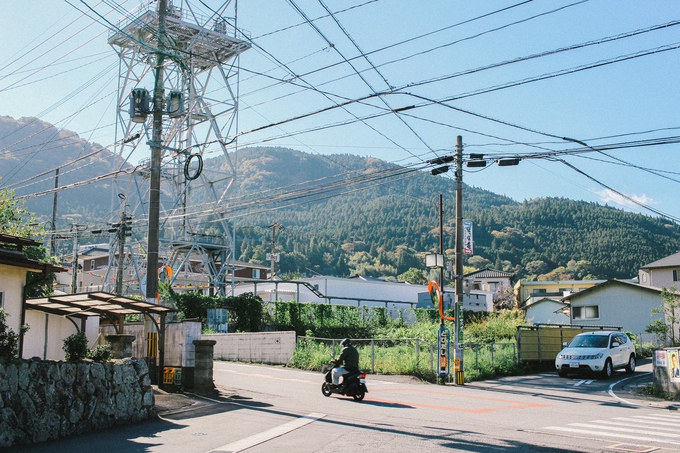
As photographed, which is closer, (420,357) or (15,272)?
(15,272)

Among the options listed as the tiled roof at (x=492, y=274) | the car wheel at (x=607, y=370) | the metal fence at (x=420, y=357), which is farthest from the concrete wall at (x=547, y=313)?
the car wheel at (x=607, y=370)

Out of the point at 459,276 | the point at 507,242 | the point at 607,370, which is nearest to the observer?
the point at 459,276

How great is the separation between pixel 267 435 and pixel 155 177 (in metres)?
8.86

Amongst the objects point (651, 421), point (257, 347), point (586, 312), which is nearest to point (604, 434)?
point (651, 421)

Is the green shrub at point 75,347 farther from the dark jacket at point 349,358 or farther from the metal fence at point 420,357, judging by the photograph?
the metal fence at point 420,357

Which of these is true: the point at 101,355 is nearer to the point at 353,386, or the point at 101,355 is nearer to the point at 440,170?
the point at 353,386

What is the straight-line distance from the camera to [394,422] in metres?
11.5

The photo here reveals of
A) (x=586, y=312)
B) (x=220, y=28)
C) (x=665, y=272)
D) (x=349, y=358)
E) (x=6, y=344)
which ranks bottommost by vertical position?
(x=349, y=358)

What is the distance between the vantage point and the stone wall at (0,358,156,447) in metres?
9.40

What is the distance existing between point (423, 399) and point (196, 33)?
32.5 meters

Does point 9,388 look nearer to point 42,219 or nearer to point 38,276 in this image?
point 38,276

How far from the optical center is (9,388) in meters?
9.38

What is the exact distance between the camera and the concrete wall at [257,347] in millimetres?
26031

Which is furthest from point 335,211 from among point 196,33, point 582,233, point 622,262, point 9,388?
point 9,388
